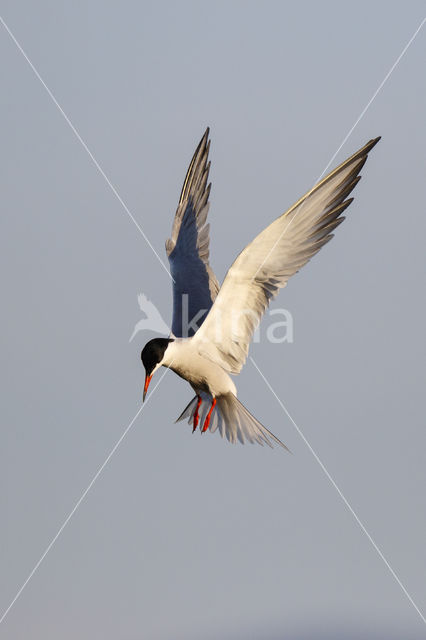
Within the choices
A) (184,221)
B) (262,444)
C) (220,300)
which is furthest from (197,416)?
(184,221)

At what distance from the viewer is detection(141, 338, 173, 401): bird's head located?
9414 millimetres

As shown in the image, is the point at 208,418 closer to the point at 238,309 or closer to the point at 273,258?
the point at 238,309

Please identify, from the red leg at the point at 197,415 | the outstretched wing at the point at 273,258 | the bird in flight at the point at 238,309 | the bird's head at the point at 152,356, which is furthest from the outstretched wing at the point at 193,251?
the bird's head at the point at 152,356

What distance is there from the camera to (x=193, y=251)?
38.4 ft

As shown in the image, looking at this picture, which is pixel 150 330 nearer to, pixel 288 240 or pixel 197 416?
pixel 197 416

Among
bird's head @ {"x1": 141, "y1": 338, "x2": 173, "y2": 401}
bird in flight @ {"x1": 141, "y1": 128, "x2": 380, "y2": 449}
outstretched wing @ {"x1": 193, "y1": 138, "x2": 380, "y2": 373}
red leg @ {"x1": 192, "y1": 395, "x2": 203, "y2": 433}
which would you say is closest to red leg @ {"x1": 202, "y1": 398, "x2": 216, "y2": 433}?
bird in flight @ {"x1": 141, "y1": 128, "x2": 380, "y2": 449}

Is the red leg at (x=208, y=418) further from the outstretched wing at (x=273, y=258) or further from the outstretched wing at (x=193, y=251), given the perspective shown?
the outstretched wing at (x=193, y=251)

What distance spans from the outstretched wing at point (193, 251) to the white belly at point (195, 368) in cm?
71

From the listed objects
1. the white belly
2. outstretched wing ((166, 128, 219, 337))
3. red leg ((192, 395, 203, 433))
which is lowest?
red leg ((192, 395, 203, 433))

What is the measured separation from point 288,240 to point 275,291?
1.60 ft

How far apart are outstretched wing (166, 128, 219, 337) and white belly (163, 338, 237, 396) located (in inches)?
28.0

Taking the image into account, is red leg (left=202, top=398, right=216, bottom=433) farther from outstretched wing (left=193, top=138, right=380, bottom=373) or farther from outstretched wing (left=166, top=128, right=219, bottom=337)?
outstretched wing (left=166, top=128, right=219, bottom=337)

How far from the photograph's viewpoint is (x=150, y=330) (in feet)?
35.9

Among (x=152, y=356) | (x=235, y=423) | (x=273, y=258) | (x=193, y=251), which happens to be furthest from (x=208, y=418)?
(x=193, y=251)
